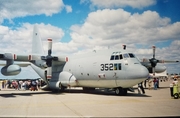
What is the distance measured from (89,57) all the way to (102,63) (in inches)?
105

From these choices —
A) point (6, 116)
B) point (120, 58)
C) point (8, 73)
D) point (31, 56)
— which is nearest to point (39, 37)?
point (31, 56)

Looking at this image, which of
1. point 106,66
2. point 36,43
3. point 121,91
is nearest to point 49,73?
point 36,43

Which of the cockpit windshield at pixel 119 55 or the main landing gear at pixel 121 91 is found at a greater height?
the cockpit windshield at pixel 119 55

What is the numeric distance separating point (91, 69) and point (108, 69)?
90.6 inches

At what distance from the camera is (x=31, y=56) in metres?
21.8

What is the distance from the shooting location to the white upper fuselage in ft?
54.2

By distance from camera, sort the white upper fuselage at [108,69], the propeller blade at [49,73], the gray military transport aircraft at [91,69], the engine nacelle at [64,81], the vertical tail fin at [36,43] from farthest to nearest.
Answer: the vertical tail fin at [36,43] → the propeller blade at [49,73] → the engine nacelle at [64,81] → the gray military transport aircraft at [91,69] → the white upper fuselage at [108,69]

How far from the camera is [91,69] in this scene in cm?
1983

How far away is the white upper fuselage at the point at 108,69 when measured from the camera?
16516 mm

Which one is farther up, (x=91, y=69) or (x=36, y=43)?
(x=36, y=43)

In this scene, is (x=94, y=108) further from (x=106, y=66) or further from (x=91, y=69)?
(x=91, y=69)

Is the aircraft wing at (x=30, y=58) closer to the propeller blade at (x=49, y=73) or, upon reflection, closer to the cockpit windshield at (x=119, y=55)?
the propeller blade at (x=49, y=73)

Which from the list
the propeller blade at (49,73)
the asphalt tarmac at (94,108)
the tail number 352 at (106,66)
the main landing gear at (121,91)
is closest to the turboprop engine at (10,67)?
the asphalt tarmac at (94,108)

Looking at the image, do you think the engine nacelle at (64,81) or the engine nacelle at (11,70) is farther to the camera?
the engine nacelle at (64,81)
